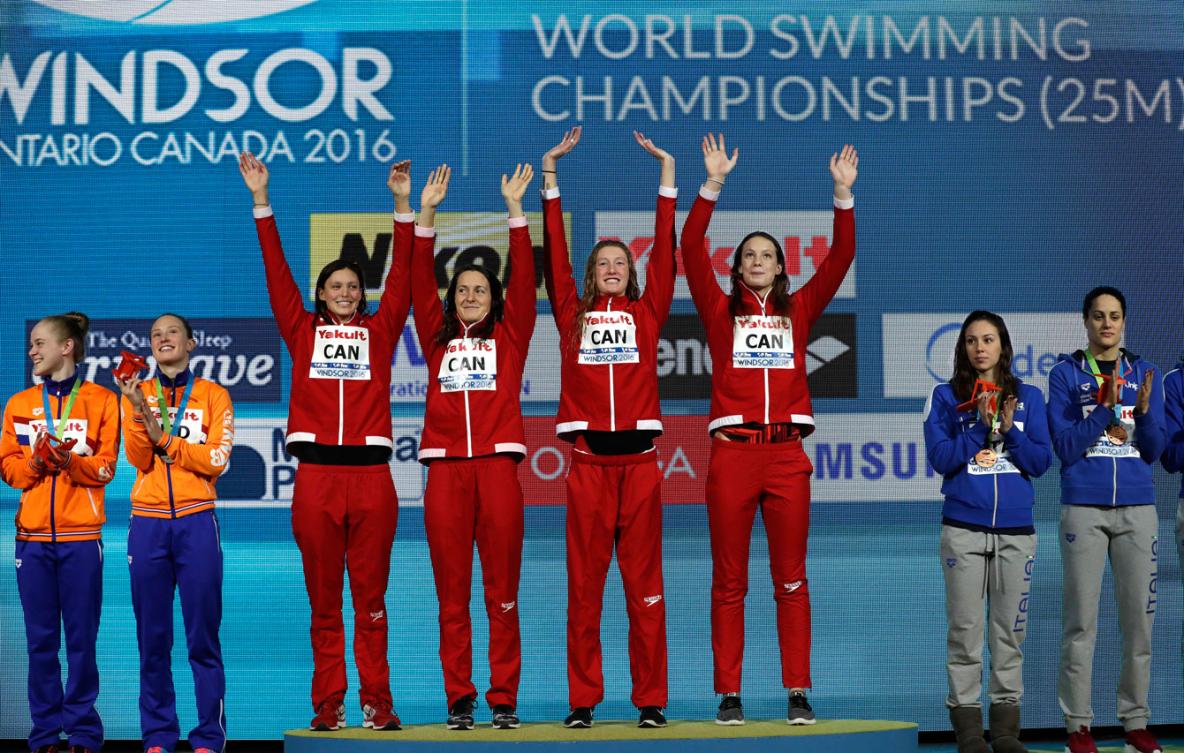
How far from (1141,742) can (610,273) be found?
Answer: 274 centimetres

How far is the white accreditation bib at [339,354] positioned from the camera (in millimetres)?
4668

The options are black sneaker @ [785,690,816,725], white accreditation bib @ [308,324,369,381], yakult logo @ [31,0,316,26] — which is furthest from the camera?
yakult logo @ [31,0,316,26]

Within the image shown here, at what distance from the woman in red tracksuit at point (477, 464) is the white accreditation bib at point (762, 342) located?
740 millimetres

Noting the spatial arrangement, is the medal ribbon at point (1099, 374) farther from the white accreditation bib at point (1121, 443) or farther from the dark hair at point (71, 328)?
the dark hair at point (71, 328)

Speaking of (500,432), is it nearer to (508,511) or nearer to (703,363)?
(508,511)

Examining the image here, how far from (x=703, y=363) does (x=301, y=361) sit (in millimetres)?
2007

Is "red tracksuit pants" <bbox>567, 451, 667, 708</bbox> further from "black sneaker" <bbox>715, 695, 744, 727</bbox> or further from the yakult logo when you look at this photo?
the yakult logo

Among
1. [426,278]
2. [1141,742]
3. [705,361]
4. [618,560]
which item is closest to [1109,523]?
[1141,742]

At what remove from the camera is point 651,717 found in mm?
4379

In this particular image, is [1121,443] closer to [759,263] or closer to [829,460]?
[829,460]

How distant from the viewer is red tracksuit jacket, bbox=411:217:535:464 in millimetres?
4516

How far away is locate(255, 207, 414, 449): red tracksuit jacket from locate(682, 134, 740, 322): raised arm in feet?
3.29

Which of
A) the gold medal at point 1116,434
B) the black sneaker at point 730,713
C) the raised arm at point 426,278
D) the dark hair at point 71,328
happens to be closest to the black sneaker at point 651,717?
the black sneaker at point 730,713

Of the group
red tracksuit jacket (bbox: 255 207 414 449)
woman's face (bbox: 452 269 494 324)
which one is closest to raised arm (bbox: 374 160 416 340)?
red tracksuit jacket (bbox: 255 207 414 449)
